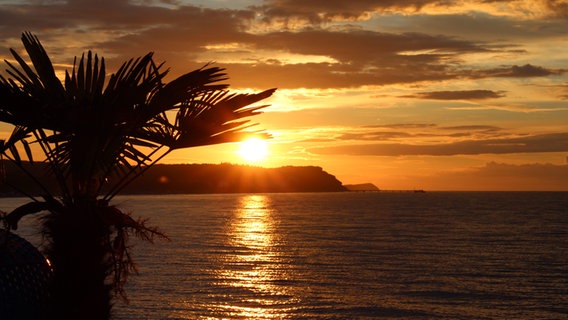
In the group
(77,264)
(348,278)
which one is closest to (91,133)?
(77,264)

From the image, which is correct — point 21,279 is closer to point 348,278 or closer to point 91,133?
point 91,133

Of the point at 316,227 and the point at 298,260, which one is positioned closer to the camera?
the point at 298,260

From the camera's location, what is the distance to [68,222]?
26.1ft

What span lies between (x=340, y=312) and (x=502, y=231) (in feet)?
187

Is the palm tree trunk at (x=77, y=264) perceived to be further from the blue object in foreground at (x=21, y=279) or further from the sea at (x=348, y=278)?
the sea at (x=348, y=278)

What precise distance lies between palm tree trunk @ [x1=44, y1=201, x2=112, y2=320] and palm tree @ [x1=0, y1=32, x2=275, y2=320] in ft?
0.04

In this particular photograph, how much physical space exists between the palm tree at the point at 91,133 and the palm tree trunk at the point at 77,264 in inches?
0.5

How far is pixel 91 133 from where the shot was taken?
762 cm

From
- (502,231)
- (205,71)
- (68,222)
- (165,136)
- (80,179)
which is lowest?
(502,231)

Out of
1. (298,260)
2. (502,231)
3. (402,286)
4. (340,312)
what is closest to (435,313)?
(340,312)

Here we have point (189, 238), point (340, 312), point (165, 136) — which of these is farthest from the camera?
point (189, 238)

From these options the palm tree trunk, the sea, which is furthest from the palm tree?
the sea

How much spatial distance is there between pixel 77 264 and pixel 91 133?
5.25 ft

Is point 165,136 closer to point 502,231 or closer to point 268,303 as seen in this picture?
point 268,303
